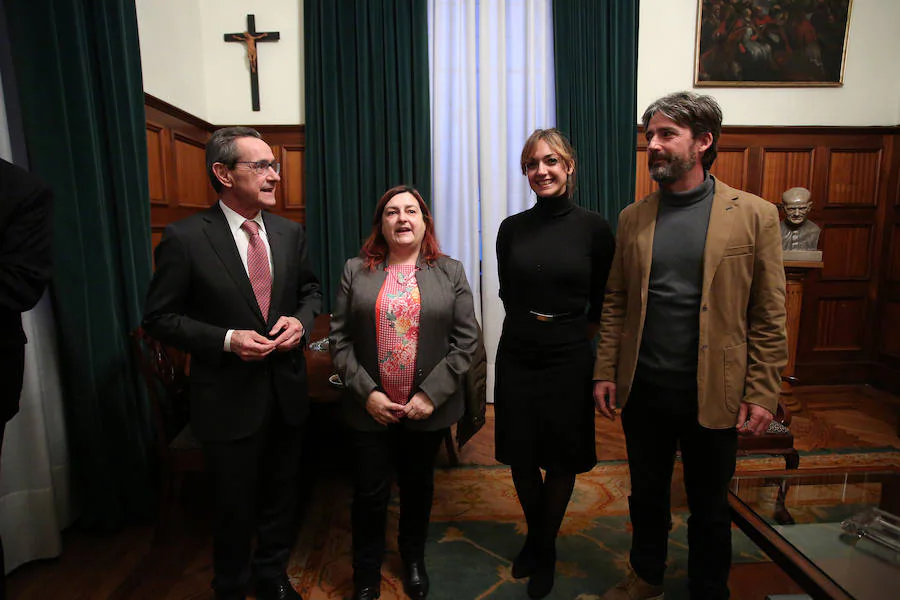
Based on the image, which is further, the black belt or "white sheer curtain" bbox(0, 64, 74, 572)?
"white sheer curtain" bbox(0, 64, 74, 572)

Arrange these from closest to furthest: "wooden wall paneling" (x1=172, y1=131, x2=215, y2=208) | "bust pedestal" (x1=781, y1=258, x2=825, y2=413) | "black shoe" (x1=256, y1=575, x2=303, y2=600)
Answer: "black shoe" (x1=256, y1=575, x2=303, y2=600) → "wooden wall paneling" (x1=172, y1=131, x2=215, y2=208) → "bust pedestal" (x1=781, y1=258, x2=825, y2=413)

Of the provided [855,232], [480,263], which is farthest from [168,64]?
[855,232]

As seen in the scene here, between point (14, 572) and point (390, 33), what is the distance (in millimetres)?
3598

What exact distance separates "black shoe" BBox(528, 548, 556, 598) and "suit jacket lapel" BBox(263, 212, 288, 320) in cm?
127

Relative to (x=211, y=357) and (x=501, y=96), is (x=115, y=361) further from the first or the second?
(x=501, y=96)

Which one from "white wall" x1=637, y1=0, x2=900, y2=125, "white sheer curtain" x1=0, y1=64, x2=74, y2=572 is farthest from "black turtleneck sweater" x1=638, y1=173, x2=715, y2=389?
"white wall" x1=637, y1=0, x2=900, y2=125

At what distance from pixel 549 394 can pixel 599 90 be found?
2.81m

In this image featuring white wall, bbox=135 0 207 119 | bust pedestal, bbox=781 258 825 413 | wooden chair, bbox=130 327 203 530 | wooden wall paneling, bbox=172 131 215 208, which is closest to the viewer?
wooden chair, bbox=130 327 203 530

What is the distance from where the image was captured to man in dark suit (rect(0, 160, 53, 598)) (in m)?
1.25

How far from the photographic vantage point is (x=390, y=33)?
357 cm

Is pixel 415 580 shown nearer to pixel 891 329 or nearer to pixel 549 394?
pixel 549 394

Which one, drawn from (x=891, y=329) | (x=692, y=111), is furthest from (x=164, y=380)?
(x=891, y=329)

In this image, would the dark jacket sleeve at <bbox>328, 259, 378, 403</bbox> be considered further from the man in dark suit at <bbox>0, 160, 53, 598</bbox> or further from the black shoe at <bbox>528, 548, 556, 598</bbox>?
the black shoe at <bbox>528, 548, 556, 598</bbox>

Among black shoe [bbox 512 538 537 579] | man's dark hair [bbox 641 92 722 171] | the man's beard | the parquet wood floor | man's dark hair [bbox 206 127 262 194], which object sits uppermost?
man's dark hair [bbox 641 92 722 171]
